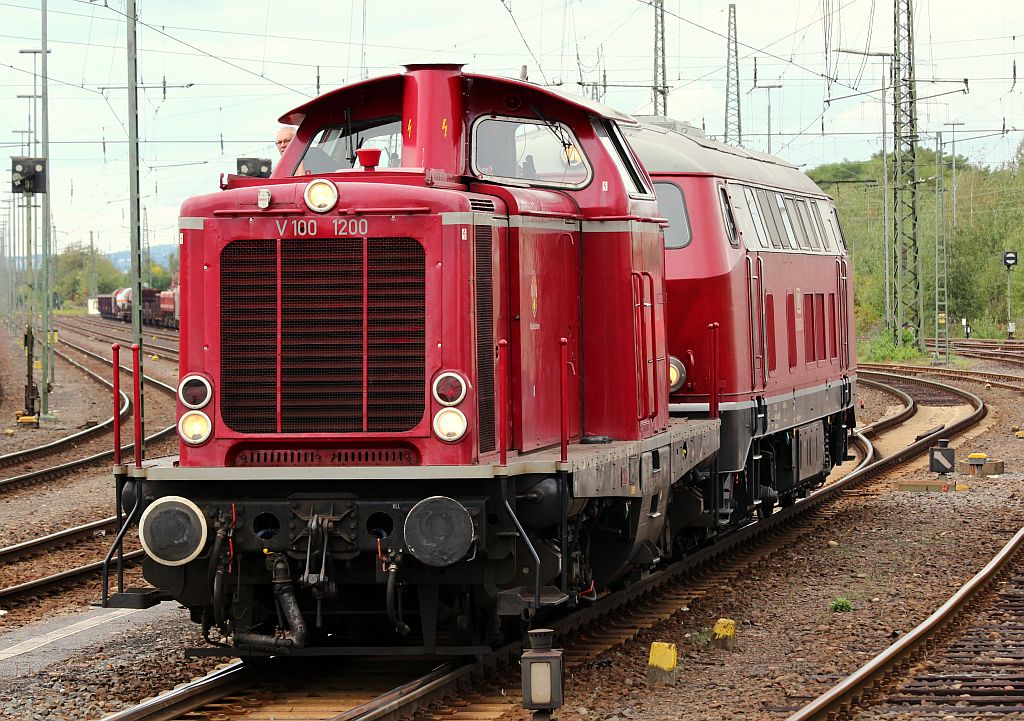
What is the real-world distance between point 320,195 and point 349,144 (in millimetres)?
1266

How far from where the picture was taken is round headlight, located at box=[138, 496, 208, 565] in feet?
26.4

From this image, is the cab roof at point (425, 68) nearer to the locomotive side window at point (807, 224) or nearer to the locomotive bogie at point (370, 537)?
the locomotive bogie at point (370, 537)

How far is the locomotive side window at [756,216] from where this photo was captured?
13945mm

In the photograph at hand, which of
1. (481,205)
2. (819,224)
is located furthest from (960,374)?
(481,205)

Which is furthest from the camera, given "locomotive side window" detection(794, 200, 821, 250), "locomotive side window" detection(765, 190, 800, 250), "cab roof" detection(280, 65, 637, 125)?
"locomotive side window" detection(794, 200, 821, 250)

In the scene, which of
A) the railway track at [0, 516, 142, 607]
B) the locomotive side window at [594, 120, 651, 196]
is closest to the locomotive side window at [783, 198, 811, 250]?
the locomotive side window at [594, 120, 651, 196]

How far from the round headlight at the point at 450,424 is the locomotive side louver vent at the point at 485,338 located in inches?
7.6

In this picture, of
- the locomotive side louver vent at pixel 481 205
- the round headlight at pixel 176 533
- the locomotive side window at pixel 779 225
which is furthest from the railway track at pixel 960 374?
the round headlight at pixel 176 533

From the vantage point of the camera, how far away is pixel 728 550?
47.5 feet

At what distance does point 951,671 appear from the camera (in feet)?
30.5

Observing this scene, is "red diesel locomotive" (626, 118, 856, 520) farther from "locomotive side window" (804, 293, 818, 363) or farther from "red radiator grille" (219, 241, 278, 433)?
"red radiator grille" (219, 241, 278, 433)

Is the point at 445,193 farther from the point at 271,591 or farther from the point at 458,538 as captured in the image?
the point at 271,591

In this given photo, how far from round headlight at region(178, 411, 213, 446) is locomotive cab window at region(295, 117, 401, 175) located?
6.24 ft

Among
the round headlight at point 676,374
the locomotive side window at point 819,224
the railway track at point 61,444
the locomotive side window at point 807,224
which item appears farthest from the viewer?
the railway track at point 61,444
